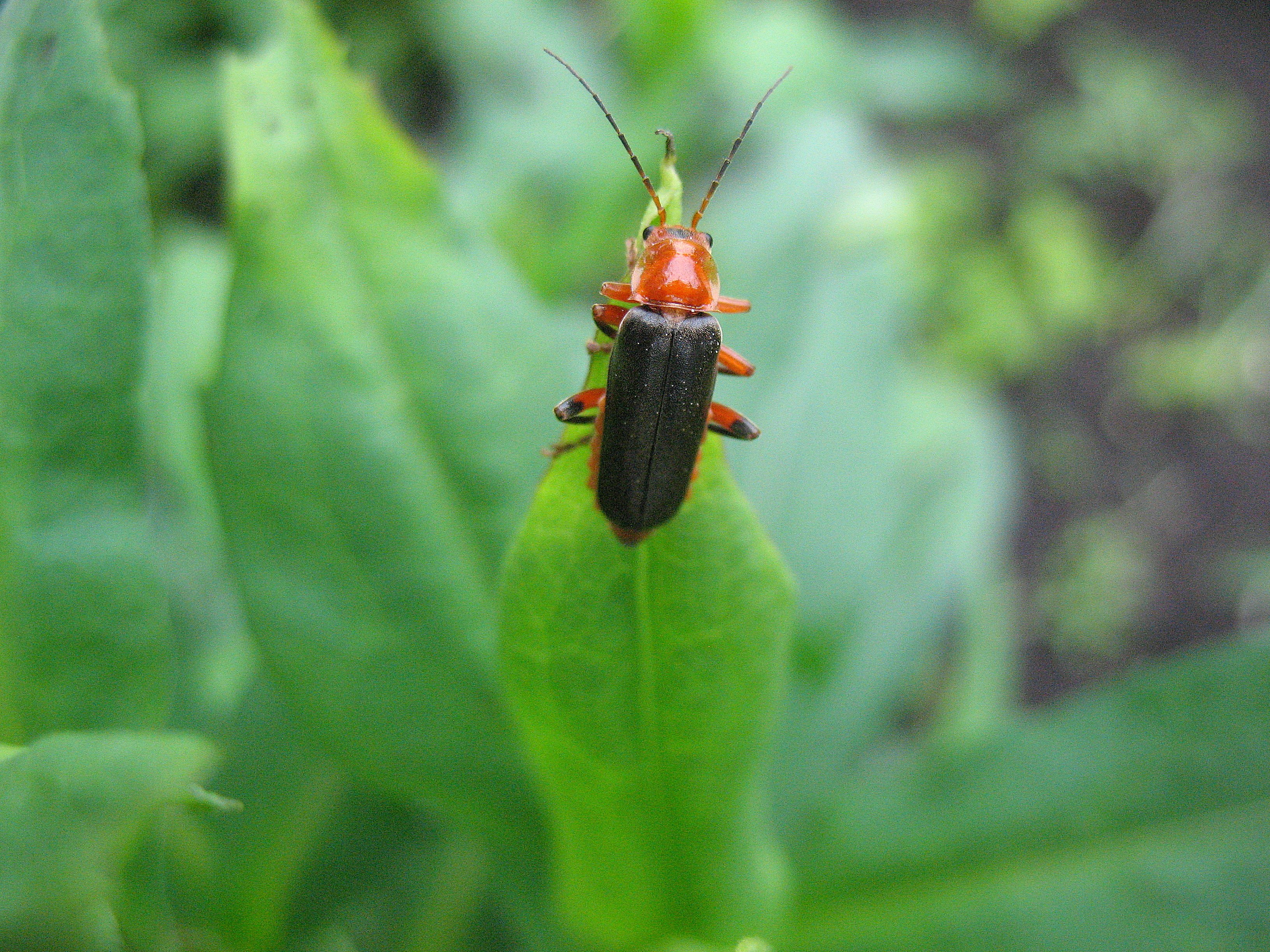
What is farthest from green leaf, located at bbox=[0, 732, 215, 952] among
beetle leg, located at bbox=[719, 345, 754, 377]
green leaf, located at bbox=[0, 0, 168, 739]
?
beetle leg, located at bbox=[719, 345, 754, 377]

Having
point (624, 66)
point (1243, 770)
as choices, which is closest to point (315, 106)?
point (1243, 770)

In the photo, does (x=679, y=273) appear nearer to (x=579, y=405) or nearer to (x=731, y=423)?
(x=731, y=423)

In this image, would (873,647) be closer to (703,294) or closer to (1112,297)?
(703,294)

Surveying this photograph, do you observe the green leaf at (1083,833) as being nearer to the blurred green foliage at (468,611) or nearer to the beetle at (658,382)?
the blurred green foliage at (468,611)

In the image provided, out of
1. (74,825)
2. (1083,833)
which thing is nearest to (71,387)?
(74,825)

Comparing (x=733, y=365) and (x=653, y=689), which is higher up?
(x=733, y=365)

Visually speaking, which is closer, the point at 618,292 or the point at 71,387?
the point at 71,387

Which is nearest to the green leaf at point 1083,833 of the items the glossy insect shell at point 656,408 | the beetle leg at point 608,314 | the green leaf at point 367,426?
the green leaf at point 367,426
